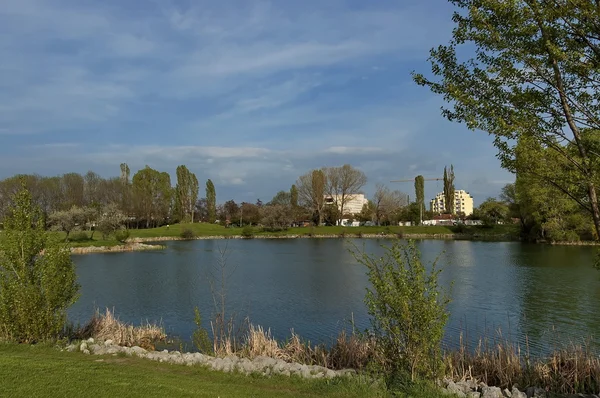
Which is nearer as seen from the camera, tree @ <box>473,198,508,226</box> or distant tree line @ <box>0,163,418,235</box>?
distant tree line @ <box>0,163,418,235</box>

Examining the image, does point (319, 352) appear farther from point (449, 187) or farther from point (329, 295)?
point (449, 187)

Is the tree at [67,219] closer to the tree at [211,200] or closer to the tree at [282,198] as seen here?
the tree at [211,200]

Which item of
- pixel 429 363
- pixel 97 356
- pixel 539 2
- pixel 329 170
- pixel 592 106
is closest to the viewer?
pixel 539 2

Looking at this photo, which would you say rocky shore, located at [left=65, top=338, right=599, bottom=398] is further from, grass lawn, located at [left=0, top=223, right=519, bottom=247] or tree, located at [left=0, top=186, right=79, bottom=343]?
grass lawn, located at [left=0, top=223, right=519, bottom=247]

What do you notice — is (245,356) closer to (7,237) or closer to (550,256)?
(7,237)

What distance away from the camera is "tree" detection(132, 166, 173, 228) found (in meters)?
86.4

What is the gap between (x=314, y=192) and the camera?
96562mm

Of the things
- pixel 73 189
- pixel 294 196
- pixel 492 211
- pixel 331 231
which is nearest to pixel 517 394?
pixel 73 189

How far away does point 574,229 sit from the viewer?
57.4m

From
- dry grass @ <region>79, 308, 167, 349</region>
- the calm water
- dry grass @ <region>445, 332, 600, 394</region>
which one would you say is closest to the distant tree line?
the calm water

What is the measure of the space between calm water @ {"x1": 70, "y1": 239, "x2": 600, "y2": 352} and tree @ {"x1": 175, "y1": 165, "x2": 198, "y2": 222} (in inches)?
2343

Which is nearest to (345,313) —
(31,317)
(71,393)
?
(31,317)

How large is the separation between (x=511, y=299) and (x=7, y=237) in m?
21.1

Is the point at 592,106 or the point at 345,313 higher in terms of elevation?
the point at 592,106
